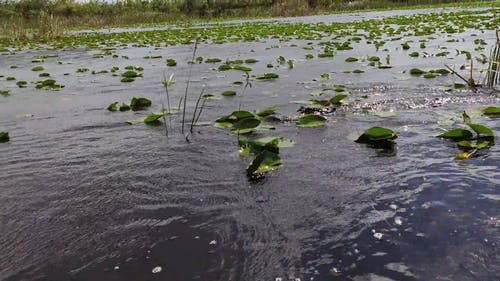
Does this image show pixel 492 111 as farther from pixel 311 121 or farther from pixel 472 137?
pixel 311 121

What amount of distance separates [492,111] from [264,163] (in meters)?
2.89

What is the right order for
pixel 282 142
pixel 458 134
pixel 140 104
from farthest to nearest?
pixel 140 104 → pixel 282 142 → pixel 458 134

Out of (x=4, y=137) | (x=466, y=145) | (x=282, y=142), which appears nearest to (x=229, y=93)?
(x=282, y=142)

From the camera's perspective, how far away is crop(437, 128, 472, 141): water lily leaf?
414cm

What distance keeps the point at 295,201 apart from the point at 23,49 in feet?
61.4

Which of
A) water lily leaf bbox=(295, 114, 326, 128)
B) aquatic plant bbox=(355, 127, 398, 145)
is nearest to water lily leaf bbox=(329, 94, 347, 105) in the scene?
water lily leaf bbox=(295, 114, 326, 128)

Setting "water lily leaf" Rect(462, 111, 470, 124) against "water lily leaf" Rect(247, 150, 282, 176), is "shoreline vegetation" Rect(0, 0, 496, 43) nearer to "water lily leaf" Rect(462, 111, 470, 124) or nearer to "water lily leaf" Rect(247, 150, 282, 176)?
"water lily leaf" Rect(462, 111, 470, 124)

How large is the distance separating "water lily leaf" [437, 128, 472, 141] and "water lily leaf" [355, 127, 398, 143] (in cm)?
53

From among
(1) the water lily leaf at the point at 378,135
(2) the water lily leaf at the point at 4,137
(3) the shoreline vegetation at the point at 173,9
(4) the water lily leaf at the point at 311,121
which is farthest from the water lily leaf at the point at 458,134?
(3) the shoreline vegetation at the point at 173,9

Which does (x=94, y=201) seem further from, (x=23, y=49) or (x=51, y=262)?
(x=23, y=49)

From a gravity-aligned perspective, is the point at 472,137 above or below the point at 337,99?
below

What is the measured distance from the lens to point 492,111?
4.87m

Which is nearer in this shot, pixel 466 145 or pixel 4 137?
pixel 466 145

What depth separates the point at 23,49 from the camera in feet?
60.3
